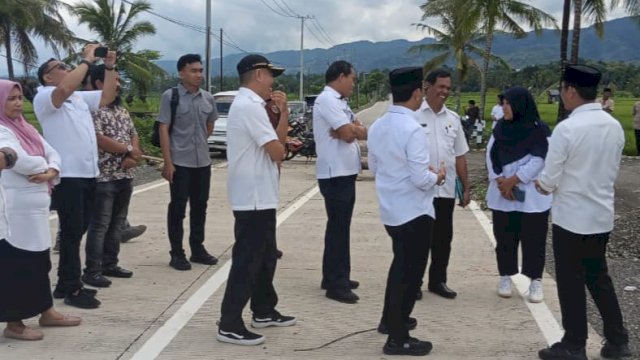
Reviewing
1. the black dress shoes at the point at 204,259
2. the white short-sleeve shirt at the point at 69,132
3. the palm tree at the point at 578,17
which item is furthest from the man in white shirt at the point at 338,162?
the palm tree at the point at 578,17

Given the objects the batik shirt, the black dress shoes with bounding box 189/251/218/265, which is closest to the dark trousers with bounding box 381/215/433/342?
the batik shirt

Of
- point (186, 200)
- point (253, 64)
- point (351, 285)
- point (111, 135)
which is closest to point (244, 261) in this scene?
point (253, 64)

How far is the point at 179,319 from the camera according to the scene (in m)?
5.41

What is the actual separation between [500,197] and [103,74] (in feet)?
11.4

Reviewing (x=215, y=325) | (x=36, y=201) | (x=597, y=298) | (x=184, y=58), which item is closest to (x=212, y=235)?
(x=184, y=58)

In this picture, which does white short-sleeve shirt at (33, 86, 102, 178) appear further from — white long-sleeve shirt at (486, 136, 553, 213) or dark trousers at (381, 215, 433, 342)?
white long-sleeve shirt at (486, 136, 553, 213)

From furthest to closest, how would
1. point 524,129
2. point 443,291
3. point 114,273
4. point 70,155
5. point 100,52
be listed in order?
point 114,273 → point 443,291 → point 524,129 → point 100,52 → point 70,155

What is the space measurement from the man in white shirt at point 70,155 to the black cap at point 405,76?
2256mm

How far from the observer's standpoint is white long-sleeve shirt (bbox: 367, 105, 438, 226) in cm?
452

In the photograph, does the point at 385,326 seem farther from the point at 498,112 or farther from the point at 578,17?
the point at 578,17

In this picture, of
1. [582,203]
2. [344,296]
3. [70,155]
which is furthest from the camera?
[344,296]

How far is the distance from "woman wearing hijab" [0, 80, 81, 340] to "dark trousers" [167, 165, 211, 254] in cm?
197

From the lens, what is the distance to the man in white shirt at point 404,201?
4.58m

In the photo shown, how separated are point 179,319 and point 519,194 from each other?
9.36 ft
